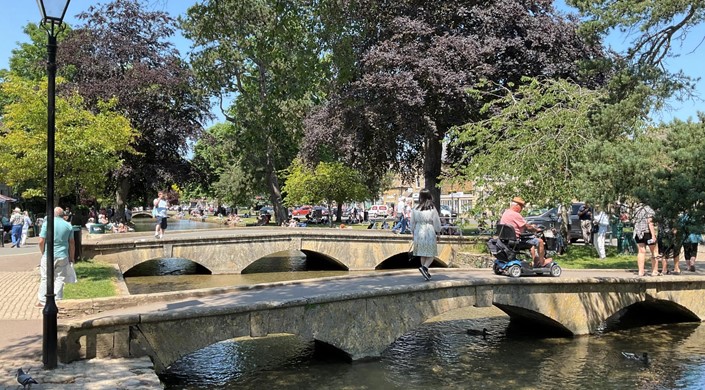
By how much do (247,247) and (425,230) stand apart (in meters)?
11.9

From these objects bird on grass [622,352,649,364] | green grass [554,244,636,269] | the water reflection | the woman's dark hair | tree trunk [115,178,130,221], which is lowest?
the water reflection

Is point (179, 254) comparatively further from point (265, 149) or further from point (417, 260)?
point (265, 149)

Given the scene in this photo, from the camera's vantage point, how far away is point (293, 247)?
2320 centimetres

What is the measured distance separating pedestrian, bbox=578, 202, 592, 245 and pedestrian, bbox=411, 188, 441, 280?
34.3 feet

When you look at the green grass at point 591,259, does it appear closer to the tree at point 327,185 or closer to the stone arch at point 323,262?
the stone arch at point 323,262

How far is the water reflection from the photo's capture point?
970 cm

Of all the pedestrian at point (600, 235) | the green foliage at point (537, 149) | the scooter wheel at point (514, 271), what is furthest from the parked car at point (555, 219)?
the scooter wheel at point (514, 271)

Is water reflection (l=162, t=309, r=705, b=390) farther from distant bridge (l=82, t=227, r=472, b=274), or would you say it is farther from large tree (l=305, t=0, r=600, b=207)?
large tree (l=305, t=0, r=600, b=207)

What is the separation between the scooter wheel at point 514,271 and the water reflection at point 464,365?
134 cm

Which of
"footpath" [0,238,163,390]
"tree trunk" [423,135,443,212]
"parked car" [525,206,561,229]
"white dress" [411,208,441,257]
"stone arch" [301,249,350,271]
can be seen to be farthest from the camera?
"tree trunk" [423,135,443,212]

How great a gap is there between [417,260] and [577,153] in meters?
9.35

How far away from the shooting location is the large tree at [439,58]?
23.6 metres

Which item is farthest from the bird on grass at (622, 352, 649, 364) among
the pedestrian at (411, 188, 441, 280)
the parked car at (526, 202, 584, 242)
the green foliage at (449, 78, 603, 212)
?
the parked car at (526, 202, 584, 242)

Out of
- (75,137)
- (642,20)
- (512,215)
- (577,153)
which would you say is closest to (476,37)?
(577,153)
